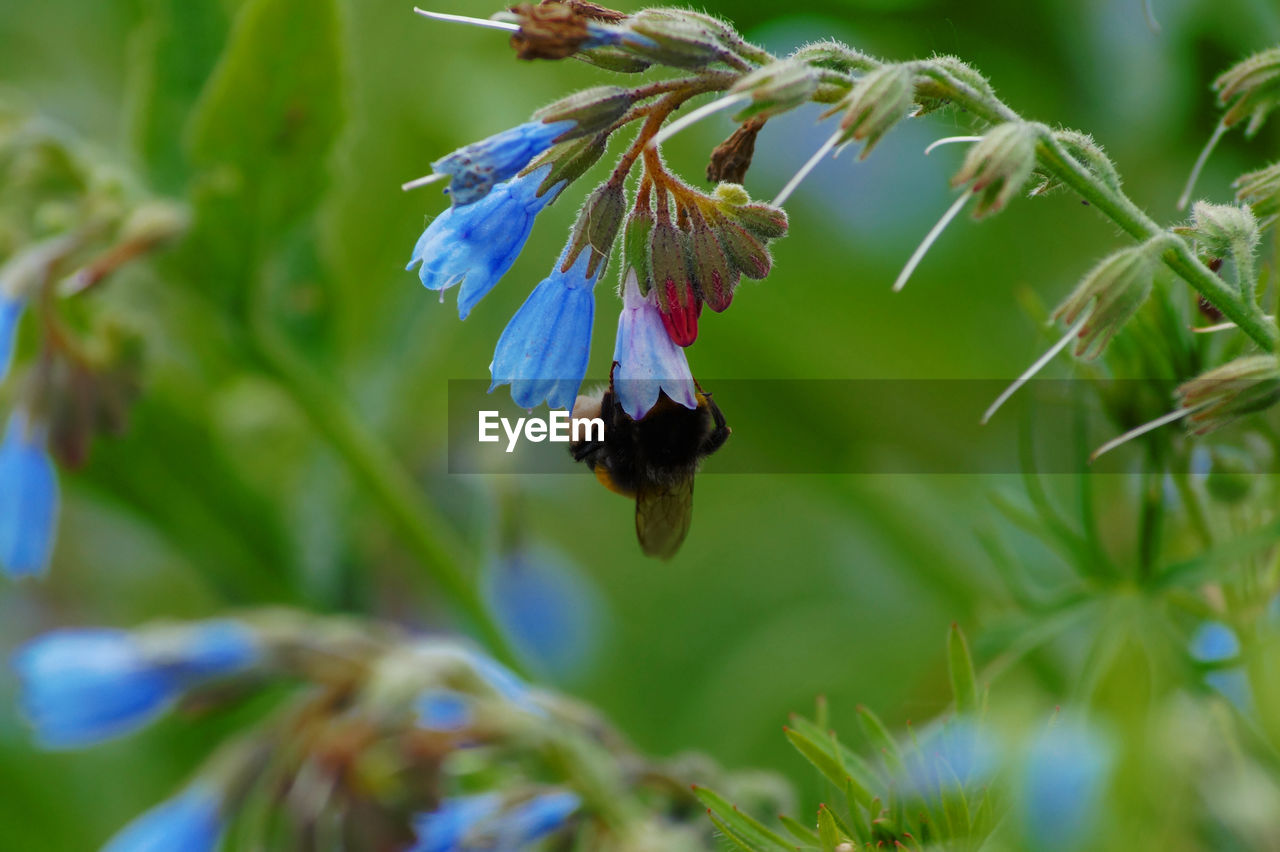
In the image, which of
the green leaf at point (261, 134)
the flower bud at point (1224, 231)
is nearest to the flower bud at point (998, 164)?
the flower bud at point (1224, 231)

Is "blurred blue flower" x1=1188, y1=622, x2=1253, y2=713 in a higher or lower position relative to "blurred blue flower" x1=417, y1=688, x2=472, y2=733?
higher

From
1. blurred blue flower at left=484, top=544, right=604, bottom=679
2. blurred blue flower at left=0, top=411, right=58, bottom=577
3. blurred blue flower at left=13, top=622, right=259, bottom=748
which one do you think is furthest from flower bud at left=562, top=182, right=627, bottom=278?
blurred blue flower at left=484, top=544, right=604, bottom=679

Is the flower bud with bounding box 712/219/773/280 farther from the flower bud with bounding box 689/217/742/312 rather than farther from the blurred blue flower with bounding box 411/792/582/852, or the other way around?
the blurred blue flower with bounding box 411/792/582/852

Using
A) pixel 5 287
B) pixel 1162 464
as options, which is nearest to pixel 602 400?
pixel 1162 464

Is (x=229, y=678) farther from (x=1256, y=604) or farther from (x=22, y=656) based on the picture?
(x=1256, y=604)

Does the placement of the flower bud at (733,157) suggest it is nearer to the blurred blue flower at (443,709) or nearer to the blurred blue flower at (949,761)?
the blurred blue flower at (949,761)
